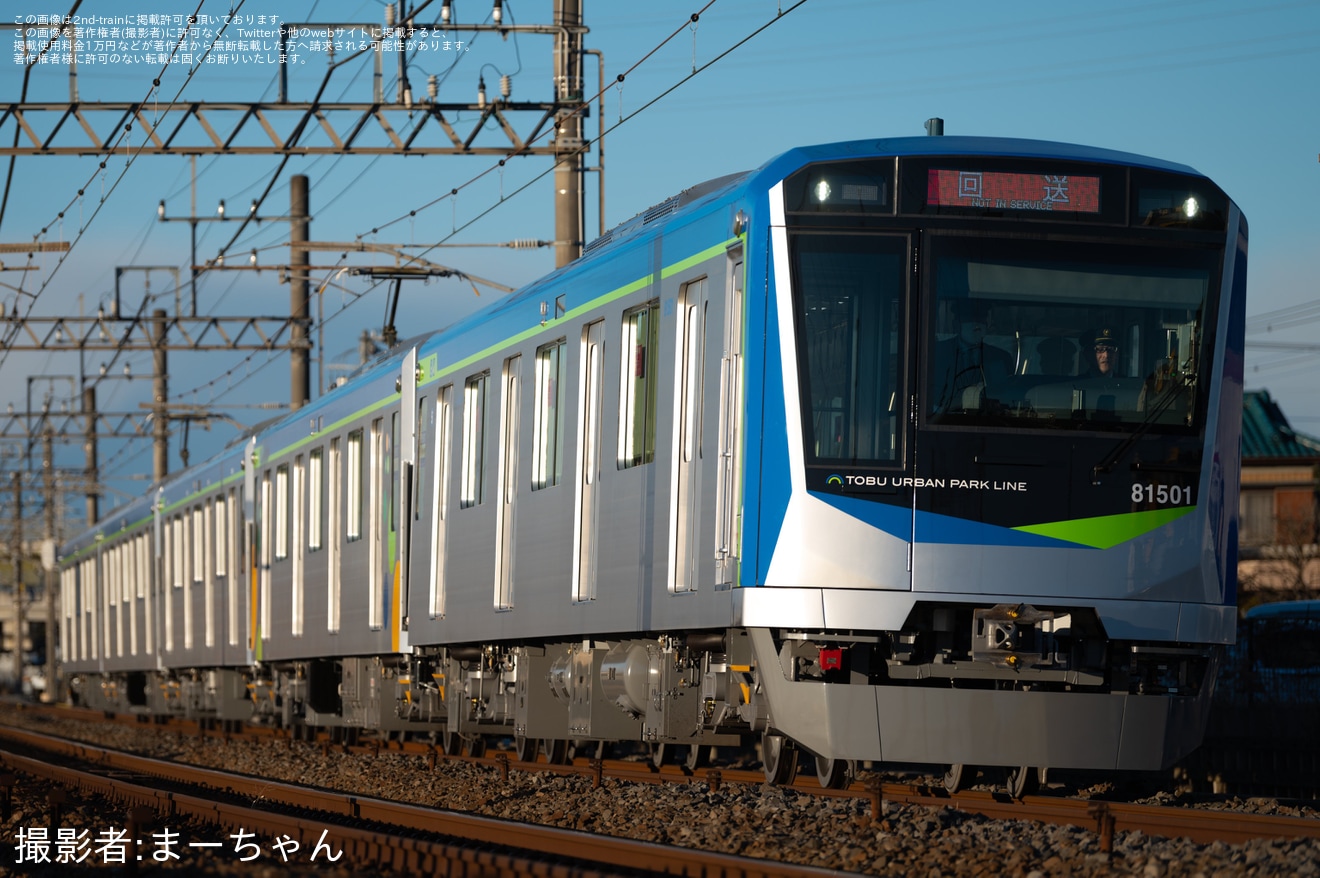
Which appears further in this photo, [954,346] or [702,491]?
[702,491]

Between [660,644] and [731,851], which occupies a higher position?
[660,644]

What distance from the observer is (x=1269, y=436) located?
1949 inches

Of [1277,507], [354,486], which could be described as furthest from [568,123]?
[1277,507]

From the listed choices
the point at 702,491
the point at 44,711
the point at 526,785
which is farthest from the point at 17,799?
the point at 44,711

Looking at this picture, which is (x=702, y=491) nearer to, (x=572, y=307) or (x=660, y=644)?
(x=660, y=644)

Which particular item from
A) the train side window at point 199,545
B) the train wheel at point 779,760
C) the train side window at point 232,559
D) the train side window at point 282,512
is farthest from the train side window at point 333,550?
the train wheel at point 779,760

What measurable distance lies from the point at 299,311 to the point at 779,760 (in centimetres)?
2197

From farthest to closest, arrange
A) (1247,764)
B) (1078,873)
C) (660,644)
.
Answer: (1247,764)
(660,644)
(1078,873)

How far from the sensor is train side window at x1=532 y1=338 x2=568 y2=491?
12977mm

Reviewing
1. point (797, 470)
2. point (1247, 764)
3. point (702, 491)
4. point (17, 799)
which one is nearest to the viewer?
point (797, 470)

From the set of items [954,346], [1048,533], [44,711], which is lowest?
[44,711]

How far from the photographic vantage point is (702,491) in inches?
406

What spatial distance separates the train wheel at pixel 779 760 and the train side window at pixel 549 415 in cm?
258

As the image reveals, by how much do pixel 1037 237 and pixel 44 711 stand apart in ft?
124
